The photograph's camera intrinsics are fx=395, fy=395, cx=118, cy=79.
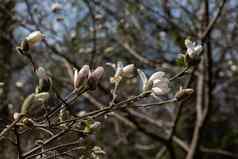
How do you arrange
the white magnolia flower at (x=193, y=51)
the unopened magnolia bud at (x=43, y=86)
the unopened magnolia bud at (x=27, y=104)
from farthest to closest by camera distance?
1. the white magnolia flower at (x=193, y=51)
2. the unopened magnolia bud at (x=43, y=86)
3. the unopened magnolia bud at (x=27, y=104)

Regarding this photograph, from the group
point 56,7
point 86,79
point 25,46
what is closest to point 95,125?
point 86,79

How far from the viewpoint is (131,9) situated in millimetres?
2918

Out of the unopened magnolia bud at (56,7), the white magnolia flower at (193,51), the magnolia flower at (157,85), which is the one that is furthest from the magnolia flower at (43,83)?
the unopened magnolia bud at (56,7)

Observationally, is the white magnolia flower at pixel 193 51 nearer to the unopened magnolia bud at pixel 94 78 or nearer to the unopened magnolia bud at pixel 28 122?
the unopened magnolia bud at pixel 94 78

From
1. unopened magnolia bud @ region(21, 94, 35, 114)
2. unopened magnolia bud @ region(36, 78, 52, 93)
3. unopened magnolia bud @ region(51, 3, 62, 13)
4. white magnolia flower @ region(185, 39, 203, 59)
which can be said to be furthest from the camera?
unopened magnolia bud @ region(51, 3, 62, 13)

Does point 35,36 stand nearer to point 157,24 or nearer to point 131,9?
point 131,9

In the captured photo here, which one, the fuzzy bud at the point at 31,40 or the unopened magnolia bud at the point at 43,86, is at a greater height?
the fuzzy bud at the point at 31,40

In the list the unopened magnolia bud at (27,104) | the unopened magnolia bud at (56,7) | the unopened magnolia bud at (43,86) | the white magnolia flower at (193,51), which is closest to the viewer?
the unopened magnolia bud at (27,104)

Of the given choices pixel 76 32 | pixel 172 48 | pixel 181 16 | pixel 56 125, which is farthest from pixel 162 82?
pixel 172 48

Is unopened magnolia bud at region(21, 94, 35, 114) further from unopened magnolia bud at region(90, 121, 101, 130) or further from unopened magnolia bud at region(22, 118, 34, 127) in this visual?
unopened magnolia bud at region(90, 121, 101, 130)

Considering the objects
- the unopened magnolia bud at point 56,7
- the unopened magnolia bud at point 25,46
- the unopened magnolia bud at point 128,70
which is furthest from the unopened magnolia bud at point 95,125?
the unopened magnolia bud at point 56,7

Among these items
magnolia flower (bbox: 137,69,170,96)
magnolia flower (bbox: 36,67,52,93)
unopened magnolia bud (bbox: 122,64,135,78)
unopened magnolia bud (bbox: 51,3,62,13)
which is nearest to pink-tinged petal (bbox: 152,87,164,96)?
magnolia flower (bbox: 137,69,170,96)

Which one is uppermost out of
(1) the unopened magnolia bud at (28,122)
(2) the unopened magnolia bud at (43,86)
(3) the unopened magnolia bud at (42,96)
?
(2) the unopened magnolia bud at (43,86)

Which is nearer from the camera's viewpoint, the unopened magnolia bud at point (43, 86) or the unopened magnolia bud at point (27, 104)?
the unopened magnolia bud at point (27, 104)
